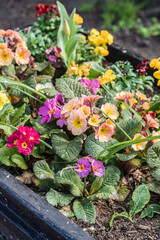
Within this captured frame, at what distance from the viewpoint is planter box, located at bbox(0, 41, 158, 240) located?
1267mm

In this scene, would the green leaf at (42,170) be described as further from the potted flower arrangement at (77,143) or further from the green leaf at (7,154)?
the green leaf at (7,154)

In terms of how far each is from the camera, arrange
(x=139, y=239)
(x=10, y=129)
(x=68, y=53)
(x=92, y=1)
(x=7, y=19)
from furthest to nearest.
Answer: (x=92, y=1) → (x=7, y=19) → (x=68, y=53) → (x=10, y=129) → (x=139, y=239)

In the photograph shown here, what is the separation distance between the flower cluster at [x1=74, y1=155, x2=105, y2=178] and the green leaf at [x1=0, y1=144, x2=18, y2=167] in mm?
339

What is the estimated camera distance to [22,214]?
140 centimetres

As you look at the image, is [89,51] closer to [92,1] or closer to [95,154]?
[95,154]

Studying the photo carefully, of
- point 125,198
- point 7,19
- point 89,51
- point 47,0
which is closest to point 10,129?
point 125,198

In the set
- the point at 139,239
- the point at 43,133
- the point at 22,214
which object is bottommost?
the point at 139,239

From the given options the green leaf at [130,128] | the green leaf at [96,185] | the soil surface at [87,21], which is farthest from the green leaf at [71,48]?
the soil surface at [87,21]

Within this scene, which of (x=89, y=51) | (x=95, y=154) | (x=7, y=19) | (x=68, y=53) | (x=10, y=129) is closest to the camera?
(x=95, y=154)

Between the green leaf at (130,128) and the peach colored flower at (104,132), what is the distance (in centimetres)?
14

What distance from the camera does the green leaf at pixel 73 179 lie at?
1451 millimetres

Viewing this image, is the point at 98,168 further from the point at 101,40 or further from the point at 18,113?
the point at 101,40

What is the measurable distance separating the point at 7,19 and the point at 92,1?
47.7 inches

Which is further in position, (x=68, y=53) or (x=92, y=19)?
(x=92, y=19)
